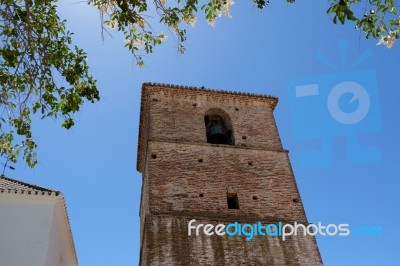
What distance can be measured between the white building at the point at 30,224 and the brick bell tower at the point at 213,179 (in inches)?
80.6

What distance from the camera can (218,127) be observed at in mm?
13906

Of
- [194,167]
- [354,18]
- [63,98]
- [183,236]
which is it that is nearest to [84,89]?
[63,98]

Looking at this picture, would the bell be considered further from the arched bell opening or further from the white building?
the white building

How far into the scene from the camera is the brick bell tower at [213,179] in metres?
10.2

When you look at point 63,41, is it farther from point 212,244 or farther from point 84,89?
point 212,244

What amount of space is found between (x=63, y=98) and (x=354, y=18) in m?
4.06

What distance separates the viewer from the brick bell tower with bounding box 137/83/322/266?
1025cm

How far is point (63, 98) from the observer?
637cm

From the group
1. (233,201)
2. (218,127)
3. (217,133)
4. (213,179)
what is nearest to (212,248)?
(233,201)

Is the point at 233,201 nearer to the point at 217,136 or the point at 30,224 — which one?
the point at 217,136

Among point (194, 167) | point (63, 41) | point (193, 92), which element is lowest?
point (63, 41)

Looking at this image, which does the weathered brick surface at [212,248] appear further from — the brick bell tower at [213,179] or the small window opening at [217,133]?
the small window opening at [217,133]

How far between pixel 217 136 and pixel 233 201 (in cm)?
277

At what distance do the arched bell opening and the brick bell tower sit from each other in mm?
33
